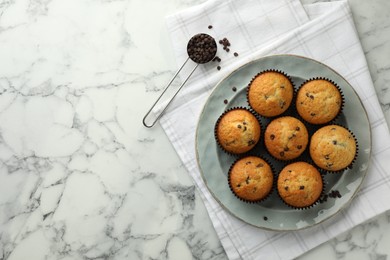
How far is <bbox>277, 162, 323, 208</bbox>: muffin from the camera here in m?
1.58

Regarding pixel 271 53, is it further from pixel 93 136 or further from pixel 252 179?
pixel 93 136

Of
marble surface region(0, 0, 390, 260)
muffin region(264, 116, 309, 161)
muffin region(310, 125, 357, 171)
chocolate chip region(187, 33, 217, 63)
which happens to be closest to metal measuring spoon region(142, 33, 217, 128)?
chocolate chip region(187, 33, 217, 63)

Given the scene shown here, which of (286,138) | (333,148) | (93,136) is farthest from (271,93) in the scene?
(93,136)

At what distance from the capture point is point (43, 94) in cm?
190

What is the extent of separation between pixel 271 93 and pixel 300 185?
1.07ft

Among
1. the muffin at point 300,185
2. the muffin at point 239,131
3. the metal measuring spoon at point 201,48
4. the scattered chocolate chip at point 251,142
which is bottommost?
the muffin at point 300,185

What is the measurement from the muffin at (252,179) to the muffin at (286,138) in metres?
0.07

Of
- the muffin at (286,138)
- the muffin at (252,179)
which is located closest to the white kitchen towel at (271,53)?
the muffin at (252,179)

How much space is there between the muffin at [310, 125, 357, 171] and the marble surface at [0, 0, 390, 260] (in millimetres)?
362

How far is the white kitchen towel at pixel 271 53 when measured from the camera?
1.73 metres

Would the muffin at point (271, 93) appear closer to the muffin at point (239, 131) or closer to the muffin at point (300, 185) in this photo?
the muffin at point (239, 131)

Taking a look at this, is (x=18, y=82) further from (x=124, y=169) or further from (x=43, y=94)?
(x=124, y=169)

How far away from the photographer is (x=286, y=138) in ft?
5.22

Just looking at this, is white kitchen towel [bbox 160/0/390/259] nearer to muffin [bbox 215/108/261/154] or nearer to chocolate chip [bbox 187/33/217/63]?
chocolate chip [bbox 187/33/217/63]
